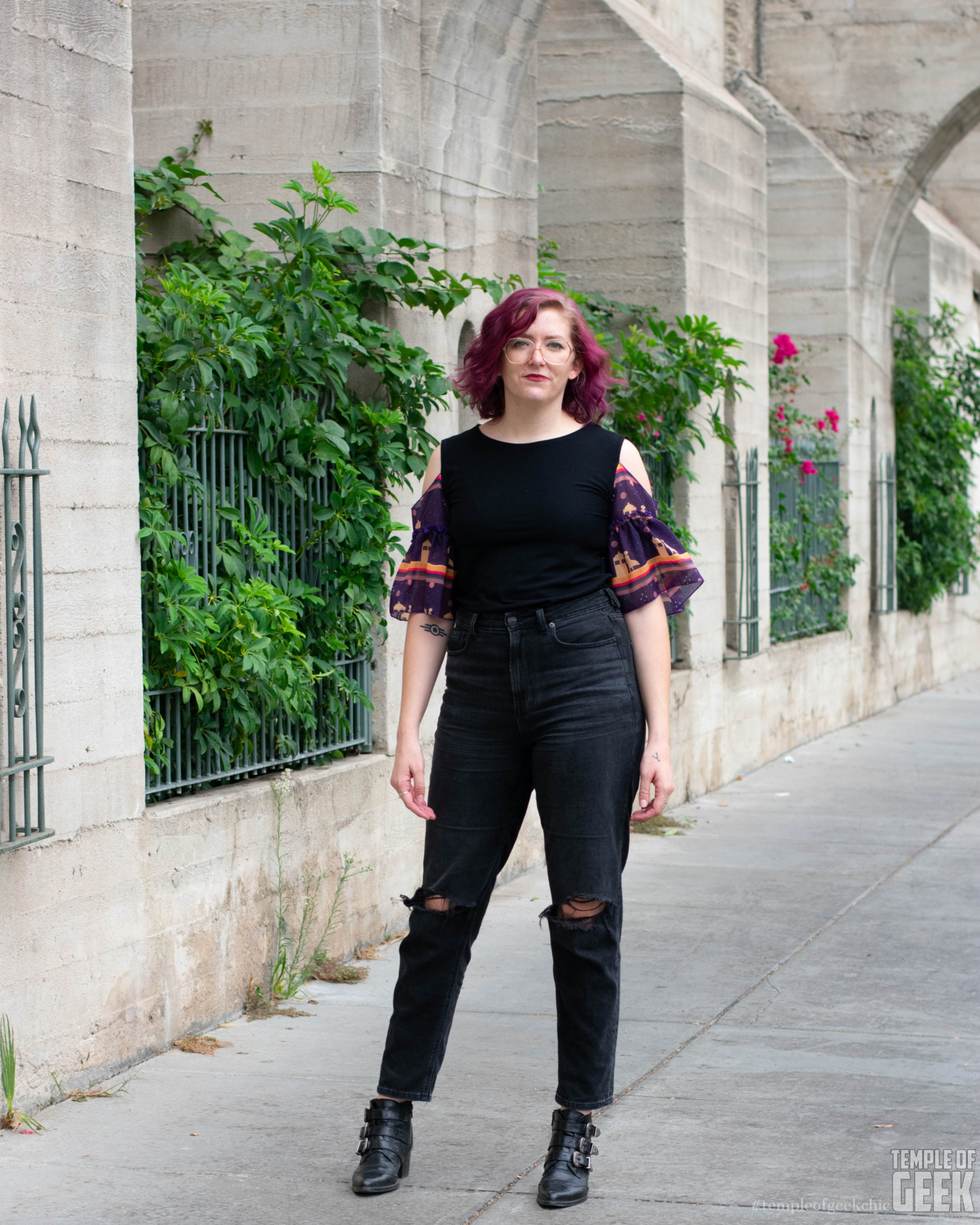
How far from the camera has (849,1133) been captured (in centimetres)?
431

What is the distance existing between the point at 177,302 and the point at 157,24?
76.5 inches

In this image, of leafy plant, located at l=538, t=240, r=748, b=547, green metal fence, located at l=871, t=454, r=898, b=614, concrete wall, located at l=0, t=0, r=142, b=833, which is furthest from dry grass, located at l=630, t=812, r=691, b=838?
green metal fence, located at l=871, t=454, r=898, b=614

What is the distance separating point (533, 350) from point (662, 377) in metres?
5.15

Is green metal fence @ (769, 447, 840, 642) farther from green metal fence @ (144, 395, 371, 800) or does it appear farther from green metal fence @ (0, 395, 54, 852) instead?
green metal fence @ (0, 395, 54, 852)

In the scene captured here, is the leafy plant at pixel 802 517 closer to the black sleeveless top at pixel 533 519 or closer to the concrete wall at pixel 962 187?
the concrete wall at pixel 962 187

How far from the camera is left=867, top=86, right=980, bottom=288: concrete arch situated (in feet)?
42.9

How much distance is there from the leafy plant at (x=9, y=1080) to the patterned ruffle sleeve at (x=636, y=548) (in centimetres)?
185

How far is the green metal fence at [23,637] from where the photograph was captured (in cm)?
430

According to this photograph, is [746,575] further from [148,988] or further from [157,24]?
[148,988]

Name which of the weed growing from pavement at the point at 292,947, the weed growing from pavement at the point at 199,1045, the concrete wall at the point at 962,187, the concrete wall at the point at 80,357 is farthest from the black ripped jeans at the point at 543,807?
the concrete wall at the point at 962,187

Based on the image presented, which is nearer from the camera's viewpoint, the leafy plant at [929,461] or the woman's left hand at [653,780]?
the woman's left hand at [653,780]

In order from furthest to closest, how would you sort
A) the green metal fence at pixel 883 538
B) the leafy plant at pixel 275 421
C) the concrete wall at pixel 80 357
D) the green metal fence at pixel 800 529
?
the green metal fence at pixel 883 538 < the green metal fence at pixel 800 529 < the leafy plant at pixel 275 421 < the concrete wall at pixel 80 357

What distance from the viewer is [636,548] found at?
153 inches

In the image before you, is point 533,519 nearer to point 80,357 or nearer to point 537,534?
point 537,534
